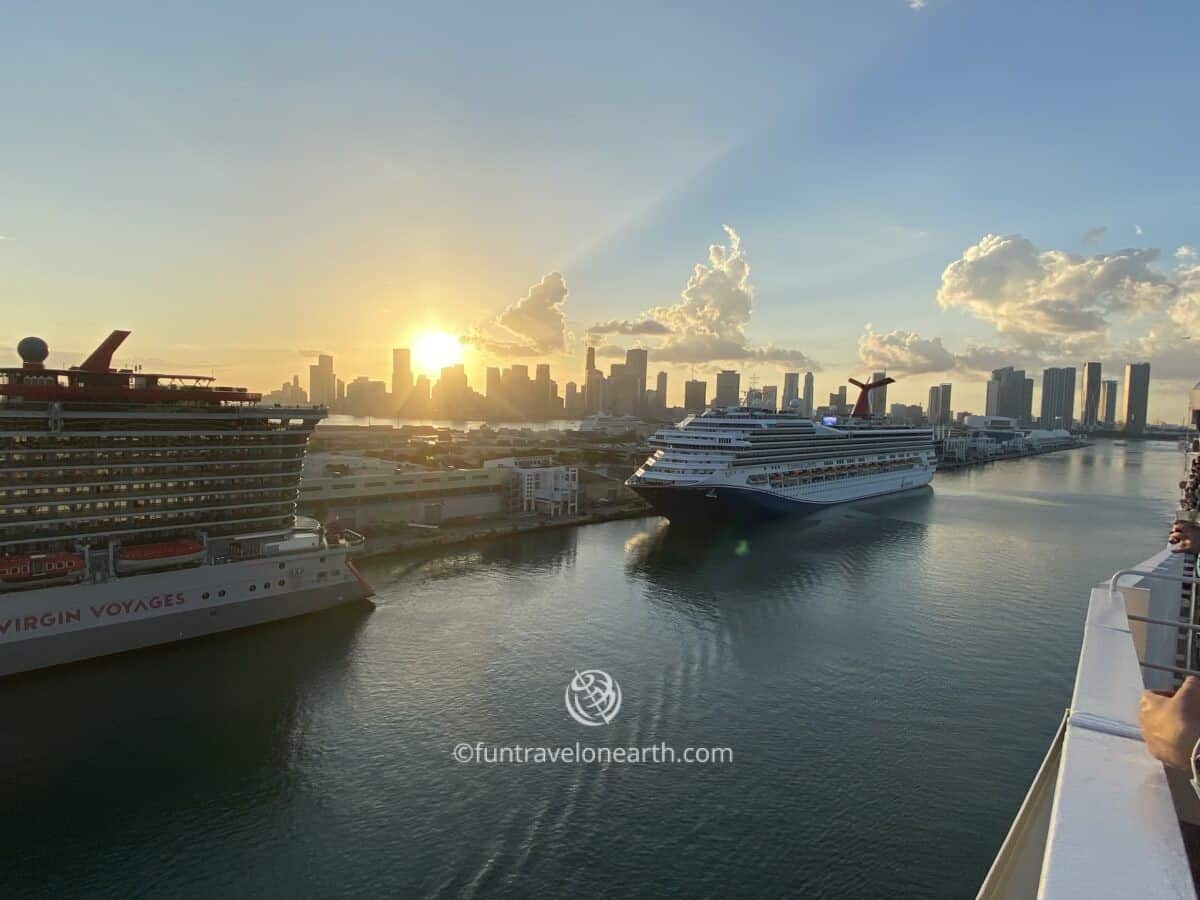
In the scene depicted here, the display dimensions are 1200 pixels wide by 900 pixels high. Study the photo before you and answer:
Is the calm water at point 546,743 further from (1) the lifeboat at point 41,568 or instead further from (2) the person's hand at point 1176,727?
(2) the person's hand at point 1176,727

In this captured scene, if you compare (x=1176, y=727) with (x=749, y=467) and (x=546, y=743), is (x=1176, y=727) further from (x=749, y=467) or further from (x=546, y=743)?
(x=749, y=467)

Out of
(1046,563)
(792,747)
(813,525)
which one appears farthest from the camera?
(813,525)

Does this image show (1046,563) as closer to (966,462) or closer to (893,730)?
(893,730)

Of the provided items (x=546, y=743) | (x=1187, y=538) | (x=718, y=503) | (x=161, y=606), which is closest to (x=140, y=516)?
(x=161, y=606)

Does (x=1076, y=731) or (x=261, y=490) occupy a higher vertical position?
(x=1076, y=731)

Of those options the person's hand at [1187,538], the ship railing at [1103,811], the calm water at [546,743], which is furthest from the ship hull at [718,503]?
the ship railing at [1103,811]

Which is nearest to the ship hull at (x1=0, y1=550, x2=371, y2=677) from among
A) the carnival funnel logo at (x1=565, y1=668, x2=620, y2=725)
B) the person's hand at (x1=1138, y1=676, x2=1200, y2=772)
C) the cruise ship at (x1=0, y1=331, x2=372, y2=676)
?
the cruise ship at (x1=0, y1=331, x2=372, y2=676)

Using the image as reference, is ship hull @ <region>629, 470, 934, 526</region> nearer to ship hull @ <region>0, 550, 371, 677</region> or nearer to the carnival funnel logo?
ship hull @ <region>0, 550, 371, 677</region>

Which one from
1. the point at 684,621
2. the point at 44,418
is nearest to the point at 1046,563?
the point at 684,621
